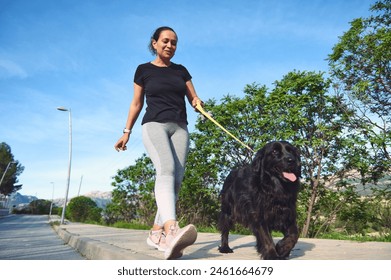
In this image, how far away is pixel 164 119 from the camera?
3.29 metres

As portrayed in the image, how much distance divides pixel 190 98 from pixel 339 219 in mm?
10409

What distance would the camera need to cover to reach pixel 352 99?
11773 mm

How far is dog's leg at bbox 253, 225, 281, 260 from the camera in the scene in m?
3.12

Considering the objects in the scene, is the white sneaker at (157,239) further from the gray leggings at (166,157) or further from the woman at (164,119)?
the gray leggings at (166,157)

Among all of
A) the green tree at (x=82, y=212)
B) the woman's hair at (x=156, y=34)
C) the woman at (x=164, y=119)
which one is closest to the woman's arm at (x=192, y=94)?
the woman at (x=164, y=119)

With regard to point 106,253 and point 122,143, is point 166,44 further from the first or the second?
point 106,253

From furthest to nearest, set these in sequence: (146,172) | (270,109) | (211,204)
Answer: (146,172), (211,204), (270,109)

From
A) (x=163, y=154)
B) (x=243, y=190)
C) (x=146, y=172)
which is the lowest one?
(x=243, y=190)

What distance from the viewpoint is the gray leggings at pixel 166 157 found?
310 cm

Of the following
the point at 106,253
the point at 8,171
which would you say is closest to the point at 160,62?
the point at 106,253

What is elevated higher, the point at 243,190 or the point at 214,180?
the point at 214,180

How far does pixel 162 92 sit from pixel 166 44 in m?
0.49
